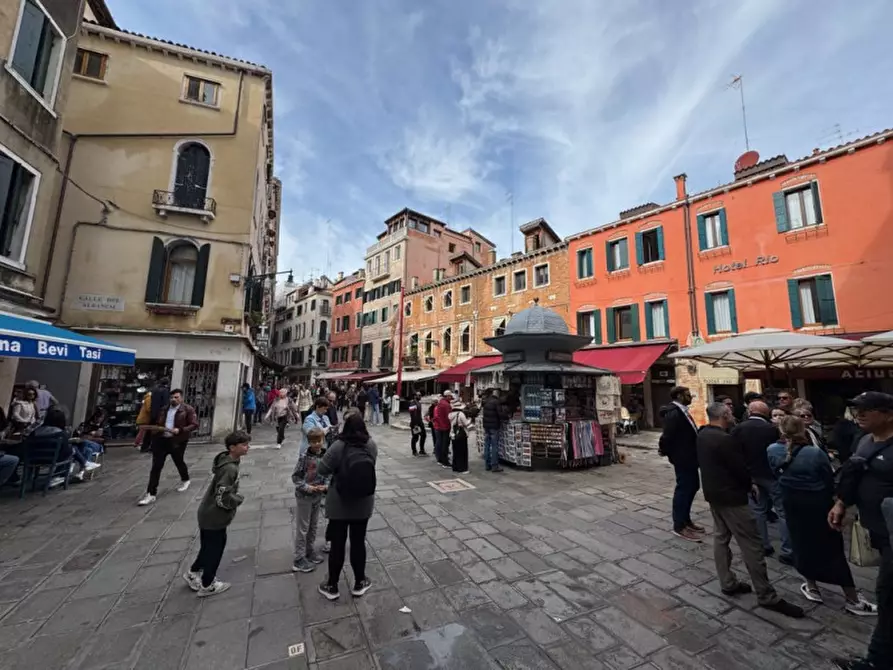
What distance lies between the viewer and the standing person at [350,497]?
342cm

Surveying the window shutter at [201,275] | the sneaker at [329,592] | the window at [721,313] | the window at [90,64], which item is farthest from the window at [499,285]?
the sneaker at [329,592]

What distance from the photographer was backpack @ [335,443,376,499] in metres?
3.39

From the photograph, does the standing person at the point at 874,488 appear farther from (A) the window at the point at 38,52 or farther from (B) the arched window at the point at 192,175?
(B) the arched window at the point at 192,175

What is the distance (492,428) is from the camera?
873cm

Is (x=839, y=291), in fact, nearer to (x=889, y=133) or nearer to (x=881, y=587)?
(x=889, y=133)

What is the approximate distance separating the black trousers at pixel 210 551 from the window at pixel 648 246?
17782mm

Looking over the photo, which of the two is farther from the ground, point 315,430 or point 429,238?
point 429,238

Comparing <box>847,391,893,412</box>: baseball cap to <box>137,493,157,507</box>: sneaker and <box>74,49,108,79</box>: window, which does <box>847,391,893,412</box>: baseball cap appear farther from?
<box>74,49,108,79</box>: window

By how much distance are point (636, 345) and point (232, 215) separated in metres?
16.4

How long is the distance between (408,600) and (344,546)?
2.51 ft

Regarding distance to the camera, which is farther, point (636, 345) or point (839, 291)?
point (636, 345)

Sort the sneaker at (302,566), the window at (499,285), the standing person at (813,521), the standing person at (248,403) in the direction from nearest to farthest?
the standing person at (813,521) → the sneaker at (302,566) → the standing person at (248,403) → the window at (499,285)

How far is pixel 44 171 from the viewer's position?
29.7 ft

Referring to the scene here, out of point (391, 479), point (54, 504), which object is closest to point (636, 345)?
point (391, 479)
